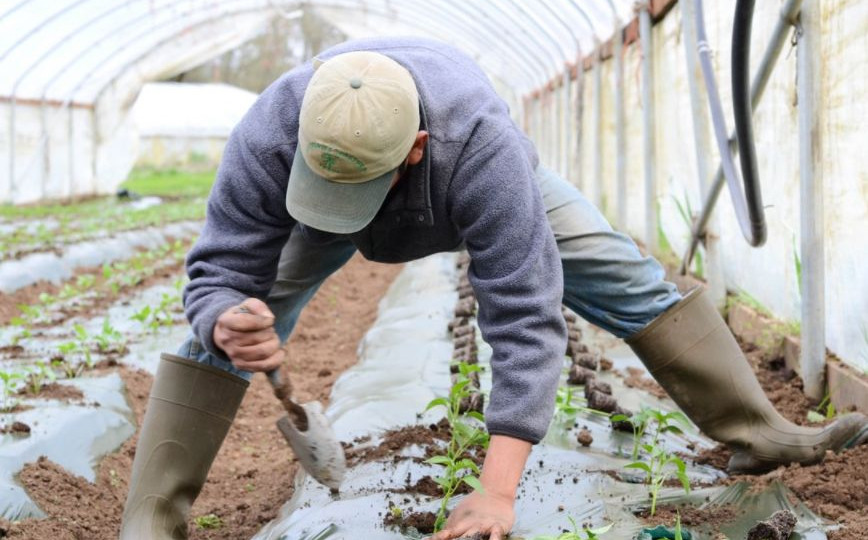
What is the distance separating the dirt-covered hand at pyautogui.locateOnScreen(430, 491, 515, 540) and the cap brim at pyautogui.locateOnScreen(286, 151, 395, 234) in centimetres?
61

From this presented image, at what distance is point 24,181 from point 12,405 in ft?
41.4

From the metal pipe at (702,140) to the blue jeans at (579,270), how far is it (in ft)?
7.25

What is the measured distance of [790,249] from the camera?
4.05 metres

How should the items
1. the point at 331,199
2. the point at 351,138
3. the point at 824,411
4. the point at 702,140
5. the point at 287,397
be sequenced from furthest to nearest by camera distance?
the point at 702,140 → the point at 824,411 → the point at 287,397 → the point at 331,199 → the point at 351,138

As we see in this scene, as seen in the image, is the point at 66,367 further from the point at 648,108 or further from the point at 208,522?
the point at 648,108

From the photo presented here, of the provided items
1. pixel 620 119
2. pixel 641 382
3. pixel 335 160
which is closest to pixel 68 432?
pixel 335 160

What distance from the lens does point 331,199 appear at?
1.93 meters

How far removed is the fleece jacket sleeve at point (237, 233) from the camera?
6.80 ft

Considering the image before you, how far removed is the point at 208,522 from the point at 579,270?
129cm

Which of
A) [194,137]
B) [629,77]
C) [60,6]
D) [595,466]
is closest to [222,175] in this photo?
[595,466]

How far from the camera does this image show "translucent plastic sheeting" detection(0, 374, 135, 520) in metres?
2.67

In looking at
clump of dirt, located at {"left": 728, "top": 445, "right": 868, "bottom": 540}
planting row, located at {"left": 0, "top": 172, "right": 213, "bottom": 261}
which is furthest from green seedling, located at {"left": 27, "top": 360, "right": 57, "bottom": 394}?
planting row, located at {"left": 0, "top": 172, "right": 213, "bottom": 261}

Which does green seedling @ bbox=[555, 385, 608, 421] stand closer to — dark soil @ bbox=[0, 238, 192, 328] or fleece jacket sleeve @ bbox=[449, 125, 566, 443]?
fleece jacket sleeve @ bbox=[449, 125, 566, 443]

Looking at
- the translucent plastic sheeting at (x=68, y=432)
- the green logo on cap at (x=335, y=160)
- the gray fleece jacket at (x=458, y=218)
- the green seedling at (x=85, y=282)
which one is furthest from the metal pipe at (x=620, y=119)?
the green logo on cap at (x=335, y=160)
